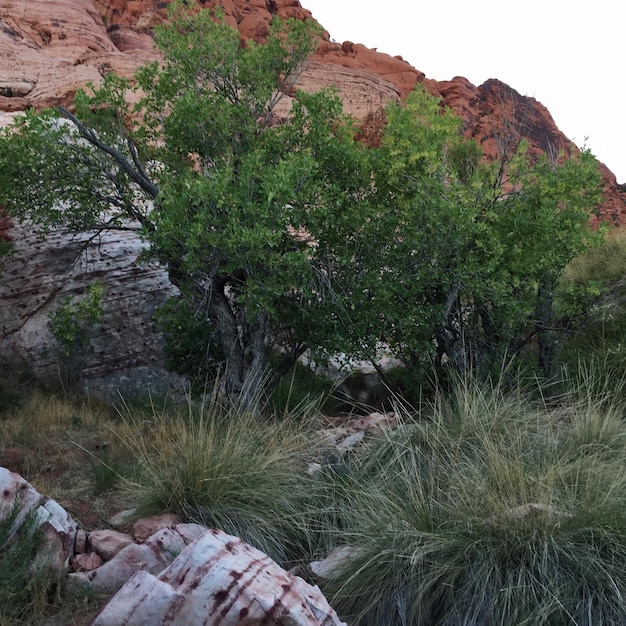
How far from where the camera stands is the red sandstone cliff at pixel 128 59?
23.5 meters

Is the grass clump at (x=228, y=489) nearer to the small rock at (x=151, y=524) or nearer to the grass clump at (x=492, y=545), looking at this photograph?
the small rock at (x=151, y=524)

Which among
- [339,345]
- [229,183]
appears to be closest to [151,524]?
[339,345]

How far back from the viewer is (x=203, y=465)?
5207 mm

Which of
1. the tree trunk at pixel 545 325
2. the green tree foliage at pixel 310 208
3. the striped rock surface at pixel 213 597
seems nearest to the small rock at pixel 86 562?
the striped rock surface at pixel 213 597

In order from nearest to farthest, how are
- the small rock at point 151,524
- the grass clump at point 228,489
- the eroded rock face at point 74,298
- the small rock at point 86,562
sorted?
the small rock at point 86,562, the small rock at point 151,524, the grass clump at point 228,489, the eroded rock face at point 74,298

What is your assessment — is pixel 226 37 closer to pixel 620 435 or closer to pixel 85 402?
pixel 85 402

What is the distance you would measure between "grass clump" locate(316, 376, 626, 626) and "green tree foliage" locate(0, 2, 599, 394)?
3.81 metres

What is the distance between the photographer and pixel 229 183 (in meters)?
8.55

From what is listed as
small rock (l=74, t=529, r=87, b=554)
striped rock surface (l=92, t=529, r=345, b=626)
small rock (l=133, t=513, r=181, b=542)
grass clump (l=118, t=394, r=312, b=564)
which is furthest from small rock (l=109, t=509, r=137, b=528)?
striped rock surface (l=92, t=529, r=345, b=626)

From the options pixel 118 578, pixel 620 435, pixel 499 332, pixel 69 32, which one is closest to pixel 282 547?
pixel 118 578

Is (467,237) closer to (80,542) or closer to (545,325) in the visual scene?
(545,325)

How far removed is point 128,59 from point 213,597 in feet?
86.0

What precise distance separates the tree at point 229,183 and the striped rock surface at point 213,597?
15.0 ft

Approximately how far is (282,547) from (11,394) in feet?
23.7
